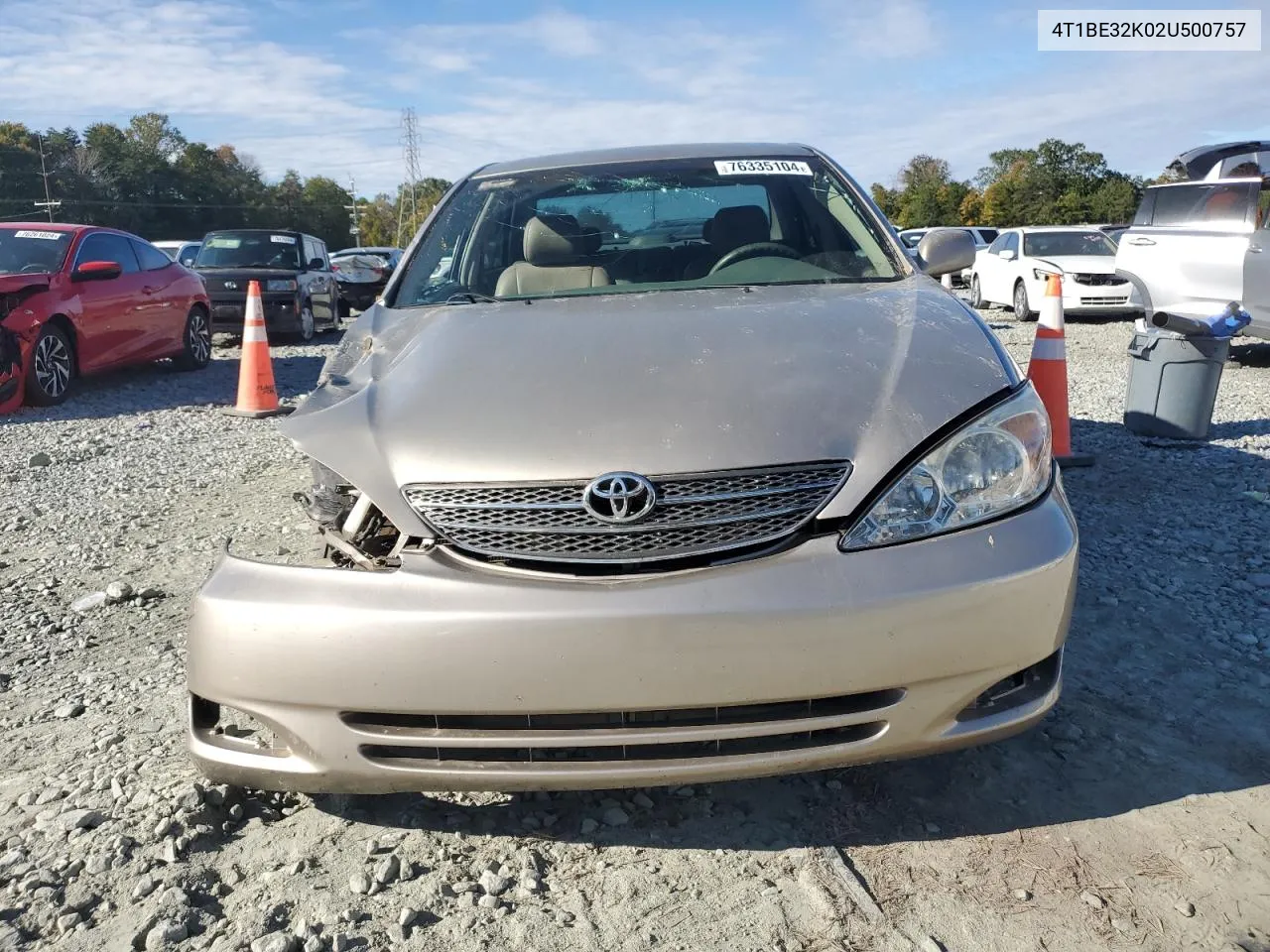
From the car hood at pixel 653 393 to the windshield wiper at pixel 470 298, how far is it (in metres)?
0.36

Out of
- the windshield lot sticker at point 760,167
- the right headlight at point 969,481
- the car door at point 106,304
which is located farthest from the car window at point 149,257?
the right headlight at point 969,481

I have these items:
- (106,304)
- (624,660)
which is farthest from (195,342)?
(624,660)

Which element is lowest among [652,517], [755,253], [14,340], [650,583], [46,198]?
[14,340]

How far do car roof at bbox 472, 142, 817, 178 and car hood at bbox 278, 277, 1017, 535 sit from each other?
3.69 ft

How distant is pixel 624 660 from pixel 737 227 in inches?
79.0

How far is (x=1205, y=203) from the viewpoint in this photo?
9.34 m

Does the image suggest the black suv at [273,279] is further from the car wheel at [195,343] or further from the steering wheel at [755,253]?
the steering wheel at [755,253]

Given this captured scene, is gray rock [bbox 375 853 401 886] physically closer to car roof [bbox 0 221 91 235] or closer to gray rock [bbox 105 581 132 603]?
gray rock [bbox 105 581 132 603]

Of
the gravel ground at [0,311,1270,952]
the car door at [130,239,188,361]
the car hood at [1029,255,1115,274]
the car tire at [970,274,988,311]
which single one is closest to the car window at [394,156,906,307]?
the gravel ground at [0,311,1270,952]

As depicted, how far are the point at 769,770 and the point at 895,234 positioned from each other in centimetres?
201

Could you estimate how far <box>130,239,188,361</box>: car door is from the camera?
9656 millimetres

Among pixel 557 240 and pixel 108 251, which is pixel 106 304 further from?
pixel 557 240

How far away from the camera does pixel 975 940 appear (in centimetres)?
192

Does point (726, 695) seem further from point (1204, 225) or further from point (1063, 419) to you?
point (1204, 225)
